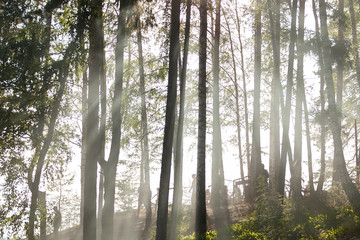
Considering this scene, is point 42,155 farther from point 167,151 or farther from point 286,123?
point 286,123

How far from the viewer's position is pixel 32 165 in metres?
12.8

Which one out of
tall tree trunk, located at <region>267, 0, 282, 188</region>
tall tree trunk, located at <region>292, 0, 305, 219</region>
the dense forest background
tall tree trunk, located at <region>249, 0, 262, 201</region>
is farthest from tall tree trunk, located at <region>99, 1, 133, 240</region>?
tall tree trunk, located at <region>292, 0, 305, 219</region>

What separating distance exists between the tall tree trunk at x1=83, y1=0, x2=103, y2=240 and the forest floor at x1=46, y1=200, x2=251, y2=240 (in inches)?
131

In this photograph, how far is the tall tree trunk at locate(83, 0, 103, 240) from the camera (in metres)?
10.2

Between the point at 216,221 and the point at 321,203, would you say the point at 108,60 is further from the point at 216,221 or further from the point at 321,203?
the point at 321,203

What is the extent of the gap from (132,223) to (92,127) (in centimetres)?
903

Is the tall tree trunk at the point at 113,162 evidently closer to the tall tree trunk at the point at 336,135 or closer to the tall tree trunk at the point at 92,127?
the tall tree trunk at the point at 92,127

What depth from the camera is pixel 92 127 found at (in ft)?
34.1

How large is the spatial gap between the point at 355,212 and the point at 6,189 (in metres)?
11.1

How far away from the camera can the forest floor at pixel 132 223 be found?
14821 mm

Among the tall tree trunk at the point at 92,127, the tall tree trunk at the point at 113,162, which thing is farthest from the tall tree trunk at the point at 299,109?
the tall tree trunk at the point at 92,127

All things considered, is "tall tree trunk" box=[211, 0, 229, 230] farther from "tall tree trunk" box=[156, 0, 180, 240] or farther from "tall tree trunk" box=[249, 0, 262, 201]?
"tall tree trunk" box=[156, 0, 180, 240]

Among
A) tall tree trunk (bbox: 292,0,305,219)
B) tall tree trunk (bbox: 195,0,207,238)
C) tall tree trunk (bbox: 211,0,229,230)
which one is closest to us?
tall tree trunk (bbox: 195,0,207,238)

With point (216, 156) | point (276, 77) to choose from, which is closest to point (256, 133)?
point (216, 156)
